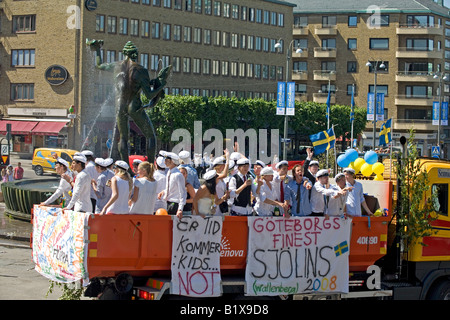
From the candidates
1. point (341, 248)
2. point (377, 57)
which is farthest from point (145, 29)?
point (341, 248)

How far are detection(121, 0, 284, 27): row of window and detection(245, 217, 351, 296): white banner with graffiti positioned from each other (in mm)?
64233

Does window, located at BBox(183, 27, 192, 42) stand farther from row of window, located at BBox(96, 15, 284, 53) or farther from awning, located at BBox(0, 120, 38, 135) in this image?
awning, located at BBox(0, 120, 38, 135)

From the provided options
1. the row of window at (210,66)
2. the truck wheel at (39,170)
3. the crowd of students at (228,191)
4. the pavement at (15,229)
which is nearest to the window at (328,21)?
the row of window at (210,66)

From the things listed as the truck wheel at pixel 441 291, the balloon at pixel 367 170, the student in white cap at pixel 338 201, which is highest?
the balloon at pixel 367 170

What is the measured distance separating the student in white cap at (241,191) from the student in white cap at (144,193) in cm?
130

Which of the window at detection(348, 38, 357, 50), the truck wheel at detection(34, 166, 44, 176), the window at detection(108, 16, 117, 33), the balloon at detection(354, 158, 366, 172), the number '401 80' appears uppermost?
the window at detection(348, 38, 357, 50)

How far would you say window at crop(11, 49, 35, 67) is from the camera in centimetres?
6962

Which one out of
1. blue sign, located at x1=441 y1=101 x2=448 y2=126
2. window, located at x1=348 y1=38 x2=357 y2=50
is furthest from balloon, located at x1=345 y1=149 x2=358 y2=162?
window, located at x1=348 y1=38 x2=357 y2=50

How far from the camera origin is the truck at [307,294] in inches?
374

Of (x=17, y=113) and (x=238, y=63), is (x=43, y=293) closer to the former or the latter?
(x=17, y=113)

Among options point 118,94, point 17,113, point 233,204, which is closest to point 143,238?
point 233,204

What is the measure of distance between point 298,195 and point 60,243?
3.69 metres

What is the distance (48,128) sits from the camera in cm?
6719

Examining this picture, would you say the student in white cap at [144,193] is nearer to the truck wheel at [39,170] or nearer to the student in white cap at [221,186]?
the student in white cap at [221,186]
